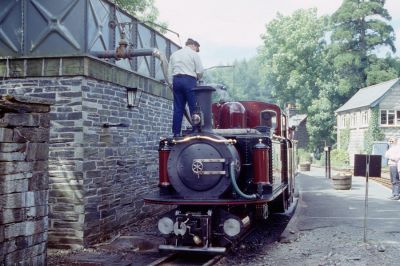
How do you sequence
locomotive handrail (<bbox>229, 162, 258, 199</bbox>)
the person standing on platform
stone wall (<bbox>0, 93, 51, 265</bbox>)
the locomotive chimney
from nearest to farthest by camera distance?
stone wall (<bbox>0, 93, 51, 265</bbox>) → locomotive handrail (<bbox>229, 162, 258, 199</bbox>) → the locomotive chimney → the person standing on platform

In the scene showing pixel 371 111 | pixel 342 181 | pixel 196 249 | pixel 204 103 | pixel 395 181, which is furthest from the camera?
pixel 371 111

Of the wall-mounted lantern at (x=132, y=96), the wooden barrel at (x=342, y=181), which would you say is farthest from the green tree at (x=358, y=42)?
the wall-mounted lantern at (x=132, y=96)

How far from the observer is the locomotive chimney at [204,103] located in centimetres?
717

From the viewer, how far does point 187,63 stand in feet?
26.1

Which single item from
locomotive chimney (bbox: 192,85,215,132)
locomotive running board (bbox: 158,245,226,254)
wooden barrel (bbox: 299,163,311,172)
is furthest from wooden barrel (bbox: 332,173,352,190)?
wooden barrel (bbox: 299,163,311,172)

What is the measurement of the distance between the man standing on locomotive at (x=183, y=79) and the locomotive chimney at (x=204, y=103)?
0.70 m

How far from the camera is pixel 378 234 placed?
8.26 meters

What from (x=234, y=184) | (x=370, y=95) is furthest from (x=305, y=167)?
(x=234, y=184)

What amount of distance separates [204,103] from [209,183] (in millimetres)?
1208

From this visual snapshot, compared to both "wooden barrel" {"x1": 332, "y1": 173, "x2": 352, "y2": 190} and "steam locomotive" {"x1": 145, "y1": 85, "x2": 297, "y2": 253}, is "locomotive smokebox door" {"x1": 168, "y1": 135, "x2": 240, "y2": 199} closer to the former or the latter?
"steam locomotive" {"x1": 145, "y1": 85, "x2": 297, "y2": 253}

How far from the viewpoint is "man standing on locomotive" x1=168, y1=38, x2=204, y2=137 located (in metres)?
7.96

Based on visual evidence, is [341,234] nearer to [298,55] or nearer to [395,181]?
[395,181]

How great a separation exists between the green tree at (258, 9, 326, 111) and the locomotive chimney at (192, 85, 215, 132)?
37.3 metres

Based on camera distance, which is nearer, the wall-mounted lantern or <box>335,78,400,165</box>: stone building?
the wall-mounted lantern
